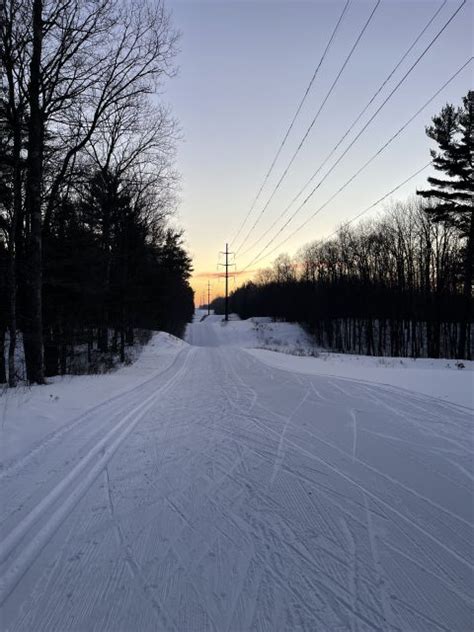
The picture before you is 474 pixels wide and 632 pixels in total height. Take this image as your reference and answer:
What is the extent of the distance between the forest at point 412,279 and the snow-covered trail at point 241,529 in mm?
24096

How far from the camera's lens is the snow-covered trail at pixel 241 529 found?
269 centimetres

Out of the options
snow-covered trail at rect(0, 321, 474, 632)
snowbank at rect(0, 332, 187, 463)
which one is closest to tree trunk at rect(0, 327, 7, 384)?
snowbank at rect(0, 332, 187, 463)

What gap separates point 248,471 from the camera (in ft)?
17.0

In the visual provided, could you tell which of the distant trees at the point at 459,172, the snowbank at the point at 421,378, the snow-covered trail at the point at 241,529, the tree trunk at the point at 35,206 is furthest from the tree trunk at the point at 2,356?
the distant trees at the point at 459,172

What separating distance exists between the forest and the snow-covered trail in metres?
24.1

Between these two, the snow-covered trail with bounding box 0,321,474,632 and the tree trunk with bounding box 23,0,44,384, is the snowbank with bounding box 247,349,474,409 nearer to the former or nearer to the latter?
the snow-covered trail with bounding box 0,321,474,632

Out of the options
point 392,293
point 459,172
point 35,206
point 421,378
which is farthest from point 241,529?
point 392,293

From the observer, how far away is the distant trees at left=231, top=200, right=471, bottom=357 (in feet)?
136

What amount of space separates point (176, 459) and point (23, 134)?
461 inches

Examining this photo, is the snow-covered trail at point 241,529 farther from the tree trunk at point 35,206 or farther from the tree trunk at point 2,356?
the tree trunk at point 2,356

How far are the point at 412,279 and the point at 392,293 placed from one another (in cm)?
Answer: 263

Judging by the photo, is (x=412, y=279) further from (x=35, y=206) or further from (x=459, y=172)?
(x=35, y=206)

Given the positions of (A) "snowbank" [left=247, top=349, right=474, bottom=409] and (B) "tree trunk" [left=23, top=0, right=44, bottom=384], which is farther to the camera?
(B) "tree trunk" [left=23, top=0, right=44, bottom=384]

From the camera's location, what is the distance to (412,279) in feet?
152
